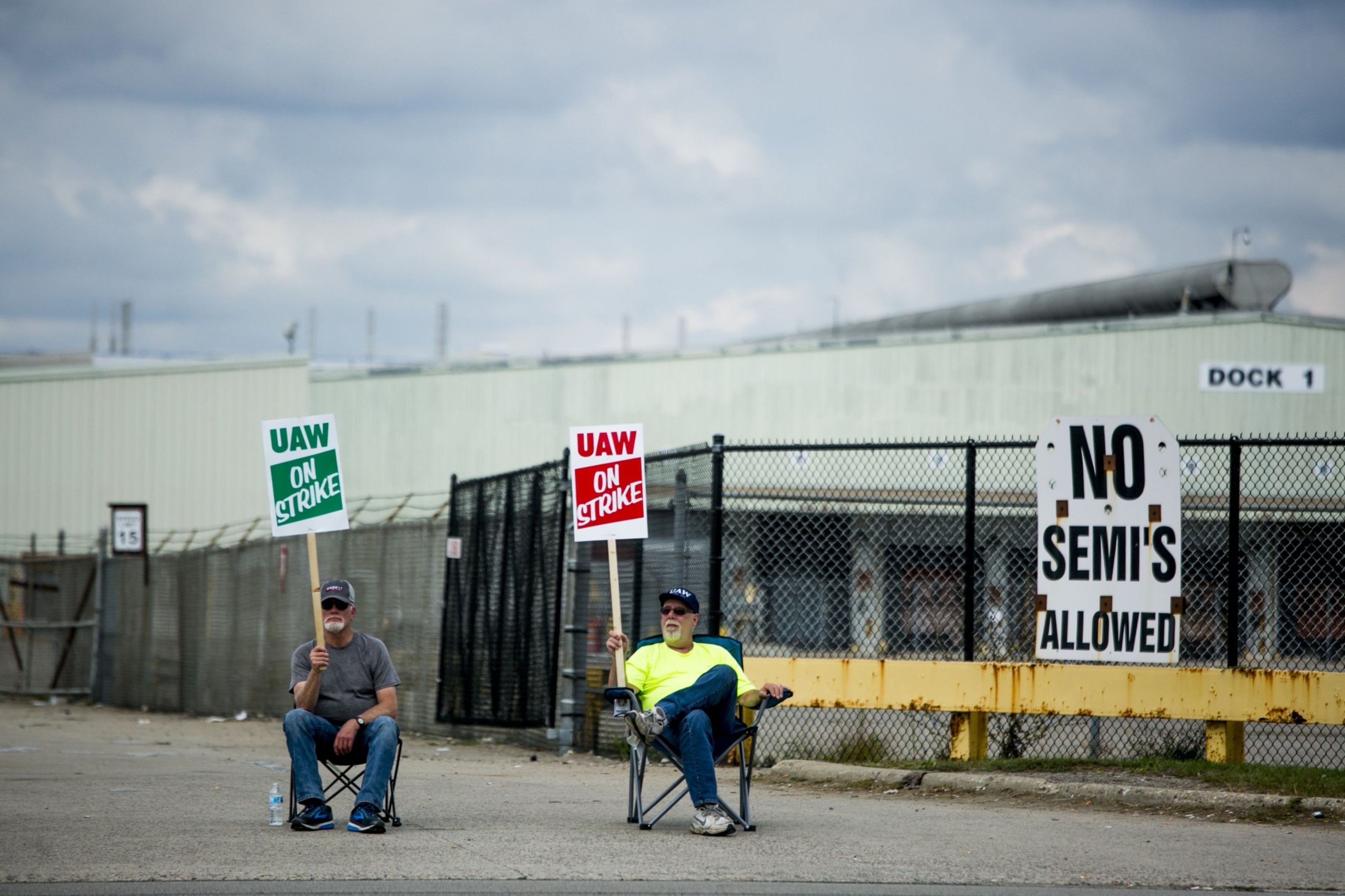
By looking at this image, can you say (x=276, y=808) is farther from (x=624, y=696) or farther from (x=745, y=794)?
Answer: (x=745, y=794)

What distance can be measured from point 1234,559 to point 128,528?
15.7 meters

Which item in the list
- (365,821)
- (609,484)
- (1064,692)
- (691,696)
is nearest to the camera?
(365,821)

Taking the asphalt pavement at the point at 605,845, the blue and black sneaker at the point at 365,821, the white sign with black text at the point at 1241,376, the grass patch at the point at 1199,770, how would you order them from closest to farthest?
the asphalt pavement at the point at 605,845 < the blue and black sneaker at the point at 365,821 < the grass patch at the point at 1199,770 < the white sign with black text at the point at 1241,376

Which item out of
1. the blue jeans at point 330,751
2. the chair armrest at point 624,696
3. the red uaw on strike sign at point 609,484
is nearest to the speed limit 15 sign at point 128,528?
the red uaw on strike sign at point 609,484

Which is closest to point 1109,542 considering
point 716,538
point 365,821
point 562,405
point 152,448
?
point 716,538

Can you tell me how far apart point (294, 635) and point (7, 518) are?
20.8 m

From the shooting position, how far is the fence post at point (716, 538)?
37.7 ft

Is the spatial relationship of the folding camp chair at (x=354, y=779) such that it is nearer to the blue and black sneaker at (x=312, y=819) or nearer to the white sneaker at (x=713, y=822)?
the blue and black sneaker at (x=312, y=819)

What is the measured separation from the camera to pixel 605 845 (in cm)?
746

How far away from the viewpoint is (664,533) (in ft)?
47.6

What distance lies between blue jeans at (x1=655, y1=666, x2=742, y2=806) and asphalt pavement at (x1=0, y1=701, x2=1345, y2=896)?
290 mm

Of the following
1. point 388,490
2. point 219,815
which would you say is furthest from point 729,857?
point 388,490

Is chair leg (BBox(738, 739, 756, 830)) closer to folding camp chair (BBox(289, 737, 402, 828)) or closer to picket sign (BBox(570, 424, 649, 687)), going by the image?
folding camp chair (BBox(289, 737, 402, 828))

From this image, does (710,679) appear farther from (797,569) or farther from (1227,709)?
(797,569)
